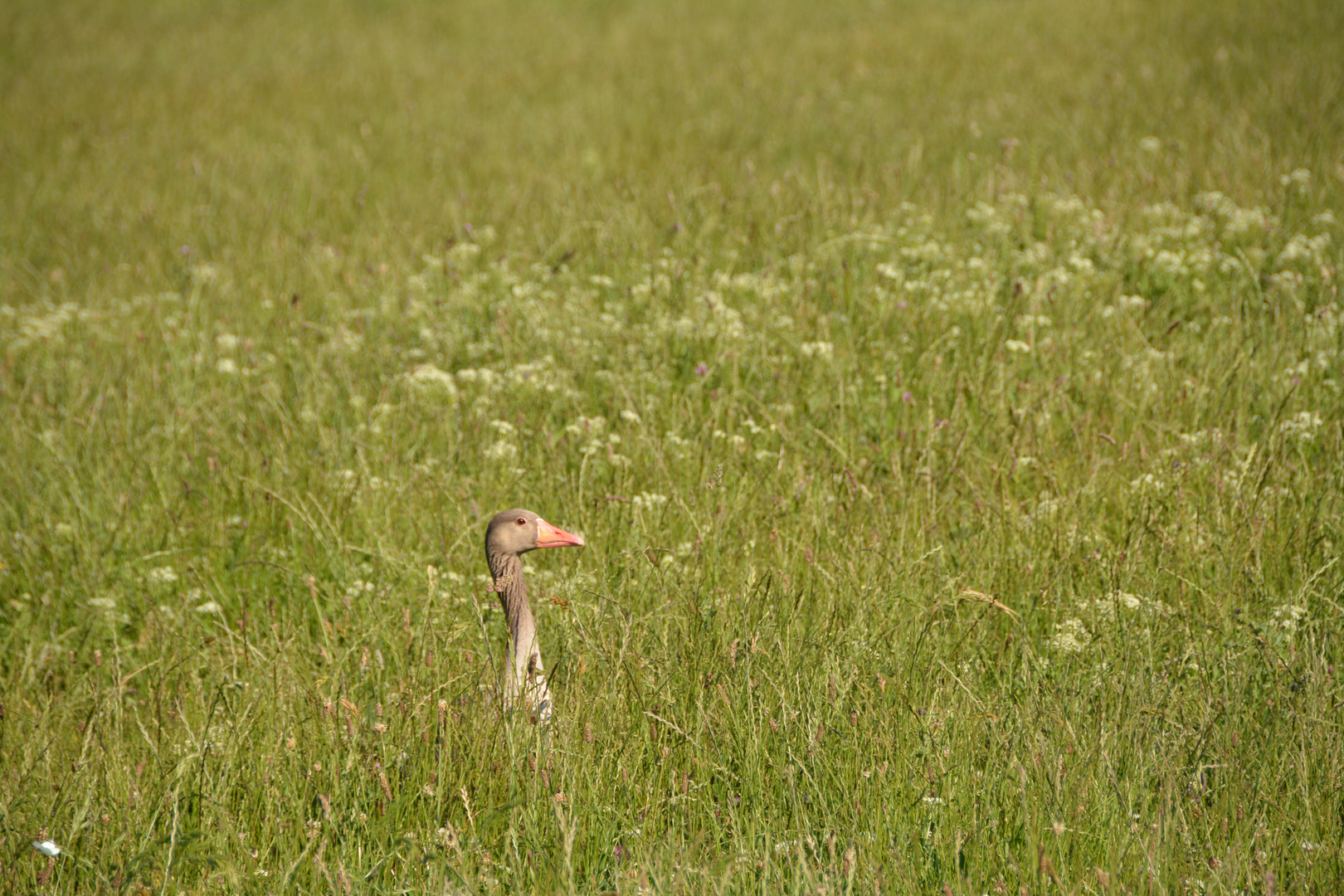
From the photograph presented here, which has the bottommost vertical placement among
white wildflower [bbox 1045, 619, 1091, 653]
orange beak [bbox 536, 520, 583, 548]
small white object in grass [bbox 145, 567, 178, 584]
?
small white object in grass [bbox 145, 567, 178, 584]

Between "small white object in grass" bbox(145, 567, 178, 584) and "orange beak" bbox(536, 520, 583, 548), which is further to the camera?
"small white object in grass" bbox(145, 567, 178, 584)

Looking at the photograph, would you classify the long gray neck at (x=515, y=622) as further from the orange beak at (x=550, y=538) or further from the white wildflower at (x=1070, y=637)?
the white wildflower at (x=1070, y=637)

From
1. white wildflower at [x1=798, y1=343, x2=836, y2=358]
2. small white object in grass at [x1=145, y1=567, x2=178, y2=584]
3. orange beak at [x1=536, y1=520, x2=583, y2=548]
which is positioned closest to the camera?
orange beak at [x1=536, y1=520, x2=583, y2=548]

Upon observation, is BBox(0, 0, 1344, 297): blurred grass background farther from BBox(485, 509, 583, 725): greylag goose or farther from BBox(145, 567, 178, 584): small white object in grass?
BBox(485, 509, 583, 725): greylag goose

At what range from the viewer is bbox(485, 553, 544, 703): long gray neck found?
2.96 m

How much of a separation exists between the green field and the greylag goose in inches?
3.8

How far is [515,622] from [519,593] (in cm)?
9

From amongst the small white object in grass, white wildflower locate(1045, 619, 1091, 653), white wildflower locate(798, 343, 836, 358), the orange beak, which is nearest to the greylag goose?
the orange beak

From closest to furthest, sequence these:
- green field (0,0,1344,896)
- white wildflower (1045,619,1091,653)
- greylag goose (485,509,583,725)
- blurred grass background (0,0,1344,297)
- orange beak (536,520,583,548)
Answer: green field (0,0,1344,896) < greylag goose (485,509,583,725) < white wildflower (1045,619,1091,653) < orange beak (536,520,583,548) < blurred grass background (0,0,1344,297)

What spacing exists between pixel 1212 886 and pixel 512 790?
1.63m

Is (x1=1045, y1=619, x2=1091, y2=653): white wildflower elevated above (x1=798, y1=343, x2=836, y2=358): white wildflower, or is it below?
below

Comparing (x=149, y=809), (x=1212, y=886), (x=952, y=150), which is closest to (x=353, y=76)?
(x=952, y=150)

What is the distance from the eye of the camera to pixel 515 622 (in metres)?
3.14

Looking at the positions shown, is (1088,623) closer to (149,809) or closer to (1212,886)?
(1212,886)
